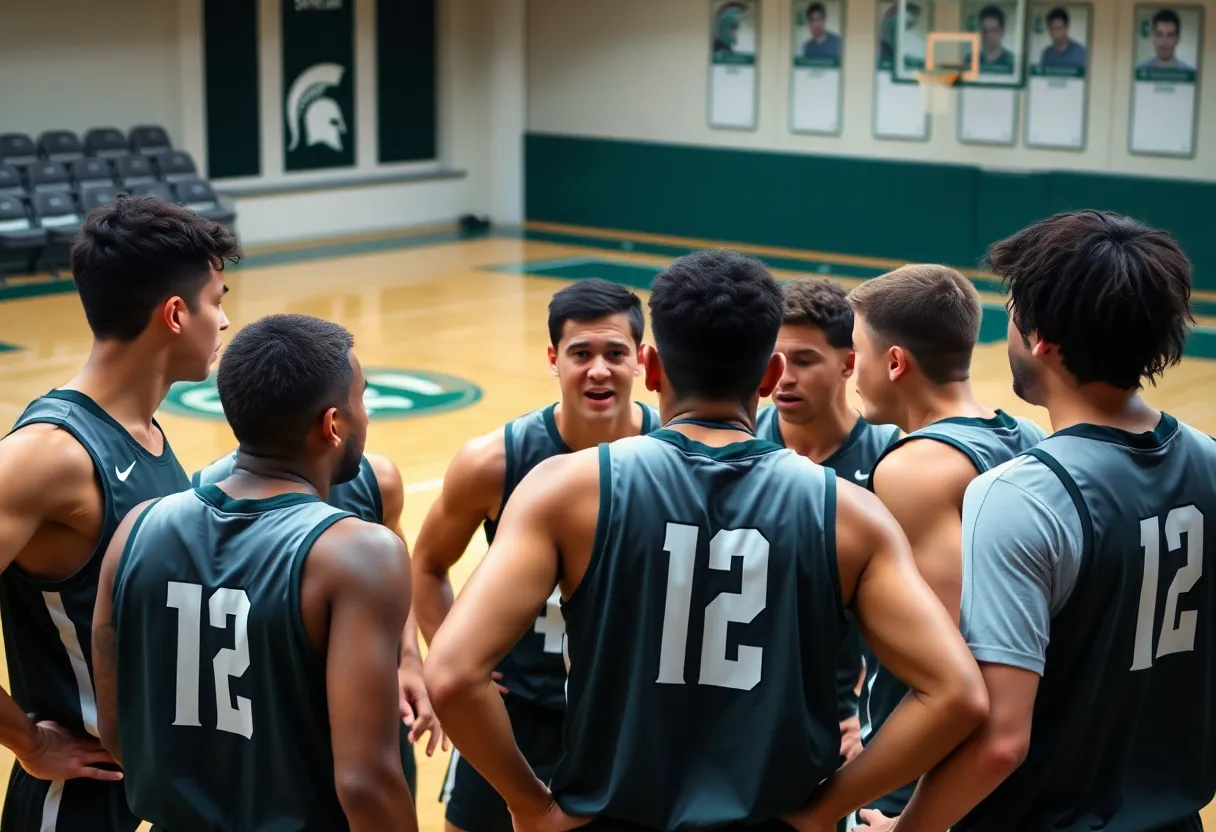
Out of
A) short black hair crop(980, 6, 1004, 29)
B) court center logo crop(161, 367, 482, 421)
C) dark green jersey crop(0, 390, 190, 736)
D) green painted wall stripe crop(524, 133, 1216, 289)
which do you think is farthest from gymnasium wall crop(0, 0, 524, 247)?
dark green jersey crop(0, 390, 190, 736)

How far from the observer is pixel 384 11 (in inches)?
788

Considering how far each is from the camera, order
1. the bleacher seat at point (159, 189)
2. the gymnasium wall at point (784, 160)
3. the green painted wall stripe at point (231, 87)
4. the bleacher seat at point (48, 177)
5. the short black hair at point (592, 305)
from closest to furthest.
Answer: the short black hair at point (592, 305), the bleacher seat at point (48, 177), the bleacher seat at point (159, 189), the gymnasium wall at point (784, 160), the green painted wall stripe at point (231, 87)

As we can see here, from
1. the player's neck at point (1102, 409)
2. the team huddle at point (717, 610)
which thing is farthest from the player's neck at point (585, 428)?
the player's neck at point (1102, 409)

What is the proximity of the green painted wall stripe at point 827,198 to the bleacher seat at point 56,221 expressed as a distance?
673 centimetres

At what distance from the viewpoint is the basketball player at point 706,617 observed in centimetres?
245

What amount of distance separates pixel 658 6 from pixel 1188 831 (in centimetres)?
1799

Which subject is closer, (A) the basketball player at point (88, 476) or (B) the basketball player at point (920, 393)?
(A) the basketball player at point (88, 476)

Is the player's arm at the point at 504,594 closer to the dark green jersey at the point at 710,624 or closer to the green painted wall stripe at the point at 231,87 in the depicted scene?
the dark green jersey at the point at 710,624

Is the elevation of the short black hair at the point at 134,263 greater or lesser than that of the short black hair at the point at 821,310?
greater

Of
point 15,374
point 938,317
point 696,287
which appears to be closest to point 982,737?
point 696,287

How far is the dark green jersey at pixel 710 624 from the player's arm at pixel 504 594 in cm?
6

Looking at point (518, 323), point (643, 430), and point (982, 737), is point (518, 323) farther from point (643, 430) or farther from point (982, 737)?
point (982, 737)

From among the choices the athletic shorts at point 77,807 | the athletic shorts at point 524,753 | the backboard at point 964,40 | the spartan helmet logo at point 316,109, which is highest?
the backboard at point 964,40

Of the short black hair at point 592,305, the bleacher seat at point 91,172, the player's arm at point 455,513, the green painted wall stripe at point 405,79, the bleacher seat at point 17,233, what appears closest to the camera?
the player's arm at point 455,513
